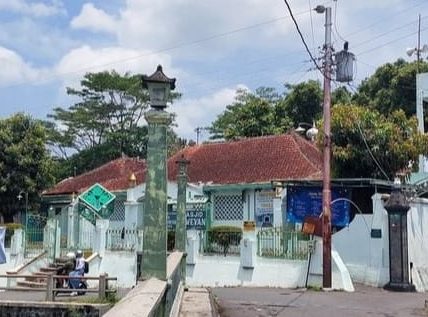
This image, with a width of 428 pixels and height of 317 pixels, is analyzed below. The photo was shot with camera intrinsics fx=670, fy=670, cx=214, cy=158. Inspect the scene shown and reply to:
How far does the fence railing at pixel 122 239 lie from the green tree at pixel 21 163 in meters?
10.9

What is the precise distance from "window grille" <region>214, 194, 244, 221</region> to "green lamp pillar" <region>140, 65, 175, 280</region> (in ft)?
60.4

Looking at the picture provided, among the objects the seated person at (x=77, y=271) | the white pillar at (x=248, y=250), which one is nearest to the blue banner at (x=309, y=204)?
the white pillar at (x=248, y=250)

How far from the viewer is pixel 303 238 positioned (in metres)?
19.7

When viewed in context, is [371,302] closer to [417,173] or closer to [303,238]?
[303,238]

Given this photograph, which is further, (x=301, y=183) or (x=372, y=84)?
(x=372, y=84)

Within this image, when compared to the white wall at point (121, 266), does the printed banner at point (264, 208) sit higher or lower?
higher

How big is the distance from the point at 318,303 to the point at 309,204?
6523 mm

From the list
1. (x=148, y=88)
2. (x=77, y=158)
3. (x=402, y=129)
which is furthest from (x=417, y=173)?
(x=77, y=158)

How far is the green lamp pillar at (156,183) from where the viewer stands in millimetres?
8477

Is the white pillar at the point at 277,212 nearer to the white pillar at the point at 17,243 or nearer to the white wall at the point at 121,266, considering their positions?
the white wall at the point at 121,266

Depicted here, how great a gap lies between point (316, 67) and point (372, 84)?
1973 centimetres

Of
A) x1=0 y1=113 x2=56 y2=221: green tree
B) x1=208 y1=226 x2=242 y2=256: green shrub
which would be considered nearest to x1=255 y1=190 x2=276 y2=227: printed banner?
x1=208 y1=226 x2=242 y2=256: green shrub

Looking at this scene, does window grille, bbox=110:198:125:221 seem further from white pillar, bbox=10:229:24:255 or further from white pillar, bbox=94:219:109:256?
white pillar, bbox=94:219:109:256

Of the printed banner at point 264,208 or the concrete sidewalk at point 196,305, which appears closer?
the concrete sidewalk at point 196,305
